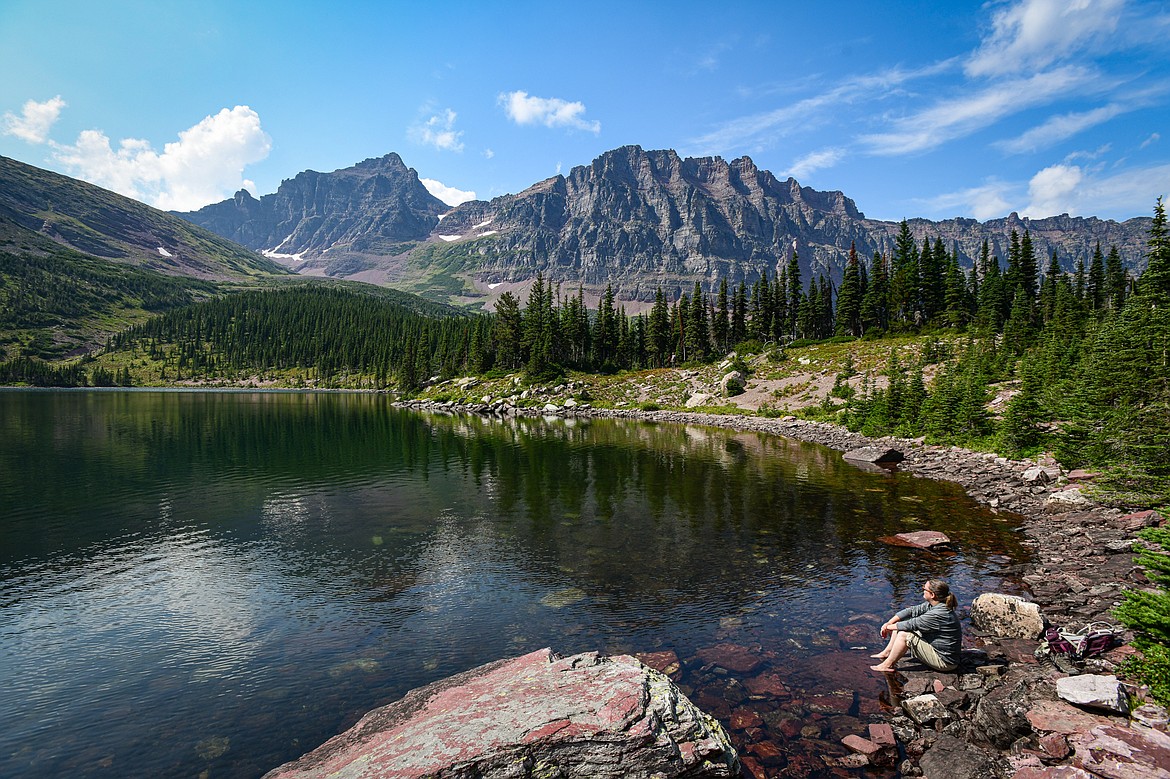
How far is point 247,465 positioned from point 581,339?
350ft

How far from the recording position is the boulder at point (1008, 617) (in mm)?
15188

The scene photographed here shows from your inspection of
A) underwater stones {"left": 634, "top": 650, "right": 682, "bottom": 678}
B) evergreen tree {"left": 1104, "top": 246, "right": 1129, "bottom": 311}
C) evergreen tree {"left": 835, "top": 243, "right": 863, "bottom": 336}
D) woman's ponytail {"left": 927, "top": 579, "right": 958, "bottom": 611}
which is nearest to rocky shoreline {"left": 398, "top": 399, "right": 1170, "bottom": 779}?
woman's ponytail {"left": 927, "top": 579, "right": 958, "bottom": 611}

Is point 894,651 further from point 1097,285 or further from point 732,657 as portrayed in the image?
point 1097,285

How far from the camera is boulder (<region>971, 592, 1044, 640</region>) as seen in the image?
15.2m

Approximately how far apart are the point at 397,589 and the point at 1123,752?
791 inches

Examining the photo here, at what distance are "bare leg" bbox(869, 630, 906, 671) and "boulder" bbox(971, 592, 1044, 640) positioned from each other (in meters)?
3.91

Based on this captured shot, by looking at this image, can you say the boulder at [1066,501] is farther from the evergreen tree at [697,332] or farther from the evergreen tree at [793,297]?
the evergreen tree at [793,297]

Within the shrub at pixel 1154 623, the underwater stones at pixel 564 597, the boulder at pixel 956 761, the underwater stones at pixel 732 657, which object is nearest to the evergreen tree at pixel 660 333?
the underwater stones at pixel 564 597

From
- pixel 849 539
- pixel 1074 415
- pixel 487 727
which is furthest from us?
pixel 1074 415

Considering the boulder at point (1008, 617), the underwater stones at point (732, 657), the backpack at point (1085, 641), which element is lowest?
the underwater stones at point (732, 657)

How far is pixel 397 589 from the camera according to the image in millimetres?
20141

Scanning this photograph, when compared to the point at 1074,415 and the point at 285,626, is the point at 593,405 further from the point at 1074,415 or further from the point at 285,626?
the point at 285,626

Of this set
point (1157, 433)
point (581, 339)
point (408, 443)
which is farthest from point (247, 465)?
point (581, 339)

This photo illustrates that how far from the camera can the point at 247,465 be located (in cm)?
4694
